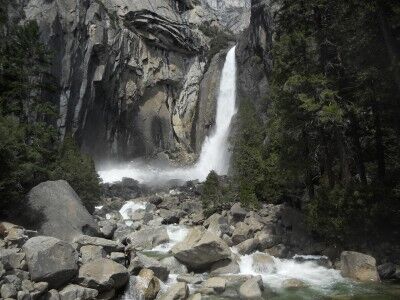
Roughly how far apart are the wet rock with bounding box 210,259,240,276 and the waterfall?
35684 mm

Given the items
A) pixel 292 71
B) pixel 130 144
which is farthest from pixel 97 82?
pixel 292 71

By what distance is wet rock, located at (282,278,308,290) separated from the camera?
1512 centimetres

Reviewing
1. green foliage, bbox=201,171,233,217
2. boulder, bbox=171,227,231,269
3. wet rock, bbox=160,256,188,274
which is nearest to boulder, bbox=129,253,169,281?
wet rock, bbox=160,256,188,274

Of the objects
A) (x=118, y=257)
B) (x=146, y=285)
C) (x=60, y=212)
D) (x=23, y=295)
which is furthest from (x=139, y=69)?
(x=23, y=295)

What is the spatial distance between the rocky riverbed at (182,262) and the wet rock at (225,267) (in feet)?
0.14

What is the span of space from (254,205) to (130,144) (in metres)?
37.6

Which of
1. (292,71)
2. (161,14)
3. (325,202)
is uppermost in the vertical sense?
(161,14)

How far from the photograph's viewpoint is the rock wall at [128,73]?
1944 inches

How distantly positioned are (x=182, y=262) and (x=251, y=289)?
4.00 m

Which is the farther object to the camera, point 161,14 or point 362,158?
point 161,14

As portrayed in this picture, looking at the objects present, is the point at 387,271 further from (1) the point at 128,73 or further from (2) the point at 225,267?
(1) the point at 128,73

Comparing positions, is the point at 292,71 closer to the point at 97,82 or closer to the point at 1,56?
the point at 1,56

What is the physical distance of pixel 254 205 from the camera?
26.2 metres

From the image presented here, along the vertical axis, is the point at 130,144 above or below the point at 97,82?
below
